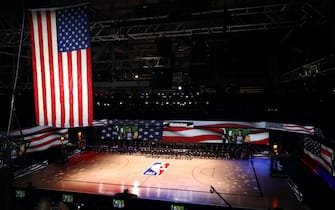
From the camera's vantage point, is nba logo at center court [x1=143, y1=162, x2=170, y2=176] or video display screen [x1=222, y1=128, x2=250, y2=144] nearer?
nba logo at center court [x1=143, y1=162, x2=170, y2=176]

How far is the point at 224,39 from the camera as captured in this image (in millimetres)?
8539

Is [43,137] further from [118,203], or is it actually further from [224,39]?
[224,39]

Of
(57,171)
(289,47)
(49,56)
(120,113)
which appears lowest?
(57,171)

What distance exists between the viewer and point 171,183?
10.7 meters

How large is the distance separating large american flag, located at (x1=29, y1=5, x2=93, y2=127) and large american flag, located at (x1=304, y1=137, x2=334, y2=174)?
29.3 feet

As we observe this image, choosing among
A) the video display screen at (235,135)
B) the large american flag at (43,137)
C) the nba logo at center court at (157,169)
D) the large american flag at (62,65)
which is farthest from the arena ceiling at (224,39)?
the nba logo at center court at (157,169)

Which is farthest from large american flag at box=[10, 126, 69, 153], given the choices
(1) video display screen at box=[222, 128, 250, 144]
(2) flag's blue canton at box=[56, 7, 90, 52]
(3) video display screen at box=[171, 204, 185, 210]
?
(1) video display screen at box=[222, 128, 250, 144]

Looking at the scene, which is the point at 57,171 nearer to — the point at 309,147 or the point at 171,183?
the point at 171,183

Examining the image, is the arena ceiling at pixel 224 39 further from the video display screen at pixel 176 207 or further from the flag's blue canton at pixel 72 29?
the video display screen at pixel 176 207

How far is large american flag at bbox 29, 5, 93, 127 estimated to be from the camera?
4512 millimetres

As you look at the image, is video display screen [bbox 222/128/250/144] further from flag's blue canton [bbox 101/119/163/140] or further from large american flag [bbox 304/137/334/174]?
flag's blue canton [bbox 101/119/163/140]

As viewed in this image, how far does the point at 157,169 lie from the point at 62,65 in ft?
30.6

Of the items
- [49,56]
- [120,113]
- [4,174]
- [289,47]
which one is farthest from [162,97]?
[4,174]

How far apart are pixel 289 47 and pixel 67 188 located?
470 inches
